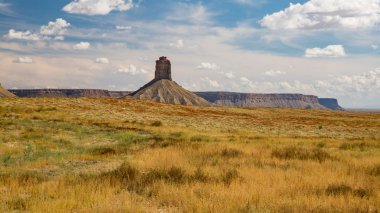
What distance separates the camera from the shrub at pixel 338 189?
906 centimetres

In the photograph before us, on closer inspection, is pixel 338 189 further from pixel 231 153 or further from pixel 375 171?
pixel 231 153

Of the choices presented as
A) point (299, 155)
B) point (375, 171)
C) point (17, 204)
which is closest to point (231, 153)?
point (299, 155)

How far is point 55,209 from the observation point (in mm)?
7012

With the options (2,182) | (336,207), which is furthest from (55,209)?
(336,207)

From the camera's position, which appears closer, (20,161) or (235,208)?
(235,208)

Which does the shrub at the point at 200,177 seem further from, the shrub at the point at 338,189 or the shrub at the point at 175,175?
the shrub at the point at 338,189

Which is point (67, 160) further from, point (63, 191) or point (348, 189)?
point (348, 189)

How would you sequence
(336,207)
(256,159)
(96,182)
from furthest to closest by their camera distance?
(256,159) < (96,182) < (336,207)

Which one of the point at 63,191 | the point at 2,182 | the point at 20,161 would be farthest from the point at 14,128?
the point at 63,191

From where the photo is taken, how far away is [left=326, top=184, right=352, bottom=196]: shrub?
29.7ft

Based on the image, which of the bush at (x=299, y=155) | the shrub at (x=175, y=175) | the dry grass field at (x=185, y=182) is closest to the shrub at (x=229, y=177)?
the dry grass field at (x=185, y=182)

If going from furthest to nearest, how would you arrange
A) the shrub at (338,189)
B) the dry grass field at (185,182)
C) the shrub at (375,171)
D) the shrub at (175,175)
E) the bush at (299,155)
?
1. the bush at (299,155)
2. the shrub at (375,171)
3. the shrub at (175,175)
4. the shrub at (338,189)
5. the dry grass field at (185,182)

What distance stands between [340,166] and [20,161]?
37.2 feet

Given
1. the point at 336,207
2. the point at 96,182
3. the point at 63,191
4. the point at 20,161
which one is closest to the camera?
the point at 336,207
